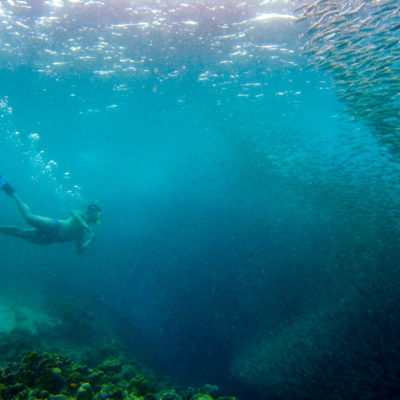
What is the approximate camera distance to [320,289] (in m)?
12.8

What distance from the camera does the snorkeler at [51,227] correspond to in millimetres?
8820

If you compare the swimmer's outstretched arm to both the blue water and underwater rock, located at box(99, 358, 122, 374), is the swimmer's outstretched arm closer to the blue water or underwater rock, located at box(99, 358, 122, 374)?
underwater rock, located at box(99, 358, 122, 374)

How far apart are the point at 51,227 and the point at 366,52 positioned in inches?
555

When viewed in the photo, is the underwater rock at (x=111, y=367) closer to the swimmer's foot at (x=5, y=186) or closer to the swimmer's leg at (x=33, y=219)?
the swimmer's leg at (x=33, y=219)

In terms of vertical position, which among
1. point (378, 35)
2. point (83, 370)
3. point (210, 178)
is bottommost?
Result: point (83, 370)

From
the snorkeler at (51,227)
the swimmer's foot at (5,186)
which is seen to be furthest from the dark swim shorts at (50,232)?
the swimmer's foot at (5,186)

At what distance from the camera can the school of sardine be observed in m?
9.39

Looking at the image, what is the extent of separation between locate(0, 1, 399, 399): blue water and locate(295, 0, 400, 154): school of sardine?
5.26 ft

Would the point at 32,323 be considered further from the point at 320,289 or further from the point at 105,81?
the point at 105,81

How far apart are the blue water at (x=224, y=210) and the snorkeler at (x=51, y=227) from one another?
25.1 feet

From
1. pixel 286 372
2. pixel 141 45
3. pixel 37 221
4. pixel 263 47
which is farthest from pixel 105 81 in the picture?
pixel 286 372

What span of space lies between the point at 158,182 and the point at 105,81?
4304cm

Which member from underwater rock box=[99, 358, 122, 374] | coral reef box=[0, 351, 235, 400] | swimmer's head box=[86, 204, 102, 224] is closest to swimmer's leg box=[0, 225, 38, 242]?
swimmer's head box=[86, 204, 102, 224]

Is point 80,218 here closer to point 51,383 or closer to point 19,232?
point 19,232
